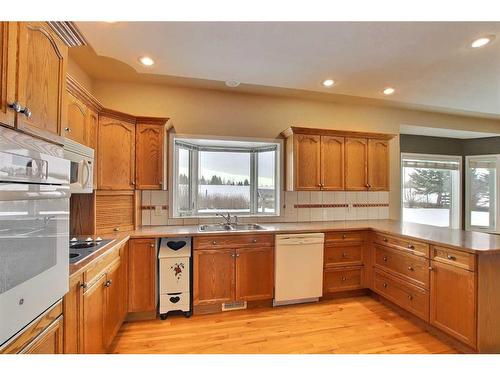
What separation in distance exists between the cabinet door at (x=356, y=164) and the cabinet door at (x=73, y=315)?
302cm

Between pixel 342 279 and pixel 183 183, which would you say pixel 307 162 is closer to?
pixel 342 279

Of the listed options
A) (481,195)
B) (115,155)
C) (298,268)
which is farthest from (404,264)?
(481,195)

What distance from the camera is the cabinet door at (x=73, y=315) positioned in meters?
1.21

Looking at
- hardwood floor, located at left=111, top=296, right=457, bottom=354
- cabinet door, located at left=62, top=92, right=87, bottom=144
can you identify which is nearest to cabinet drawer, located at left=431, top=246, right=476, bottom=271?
hardwood floor, located at left=111, top=296, right=457, bottom=354

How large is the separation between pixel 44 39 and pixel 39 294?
40.4 inches

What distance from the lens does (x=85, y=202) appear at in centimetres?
233

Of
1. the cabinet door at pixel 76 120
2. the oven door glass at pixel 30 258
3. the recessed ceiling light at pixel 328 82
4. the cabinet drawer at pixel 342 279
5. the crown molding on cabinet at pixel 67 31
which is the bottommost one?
the cabinet drawer at pixel 342 279

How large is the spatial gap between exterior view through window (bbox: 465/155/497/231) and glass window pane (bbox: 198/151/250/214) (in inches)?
179

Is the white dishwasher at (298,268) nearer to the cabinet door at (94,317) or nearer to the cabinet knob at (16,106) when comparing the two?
the cabinet door at (94,317)

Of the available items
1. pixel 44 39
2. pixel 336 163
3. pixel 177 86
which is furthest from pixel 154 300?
pixel 336 163

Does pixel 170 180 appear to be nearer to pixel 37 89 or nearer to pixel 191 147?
pixel 191 147

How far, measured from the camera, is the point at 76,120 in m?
1.99

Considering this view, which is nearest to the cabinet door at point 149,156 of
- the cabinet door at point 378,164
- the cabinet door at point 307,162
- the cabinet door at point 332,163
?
the cabinet door at point 307,162

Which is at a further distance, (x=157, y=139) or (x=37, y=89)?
(x=157, y=139)
